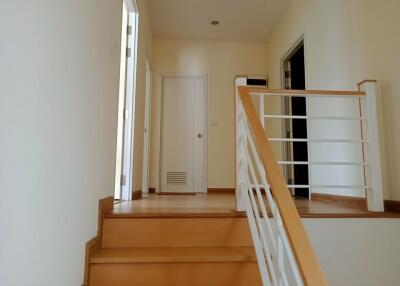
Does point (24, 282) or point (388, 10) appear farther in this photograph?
point (388, 10)

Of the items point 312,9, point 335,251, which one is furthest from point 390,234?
point 312,9

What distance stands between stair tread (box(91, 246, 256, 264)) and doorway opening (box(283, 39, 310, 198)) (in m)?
2.99

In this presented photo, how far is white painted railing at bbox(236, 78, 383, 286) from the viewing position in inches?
36.2

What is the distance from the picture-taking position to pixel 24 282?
102cm

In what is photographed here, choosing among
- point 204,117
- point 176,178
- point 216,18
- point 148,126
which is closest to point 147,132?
point 148,126

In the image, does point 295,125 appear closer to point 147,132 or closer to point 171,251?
point 147,132

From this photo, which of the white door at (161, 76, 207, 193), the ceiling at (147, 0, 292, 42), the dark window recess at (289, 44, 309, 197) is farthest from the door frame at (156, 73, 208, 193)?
the dark window recess at (289, 44, 309, 197)

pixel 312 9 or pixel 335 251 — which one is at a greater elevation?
pixel 312 9

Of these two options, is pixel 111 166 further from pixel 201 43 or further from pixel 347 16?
pixel 201 43

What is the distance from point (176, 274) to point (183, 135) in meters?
3.75

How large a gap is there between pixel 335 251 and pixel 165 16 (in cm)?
409

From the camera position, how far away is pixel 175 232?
192cm

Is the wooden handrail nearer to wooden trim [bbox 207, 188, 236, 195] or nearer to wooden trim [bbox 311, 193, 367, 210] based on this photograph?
wooden trim [bbox 311, 193, 367, 210]

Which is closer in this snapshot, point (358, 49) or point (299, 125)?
point (358, 49)
